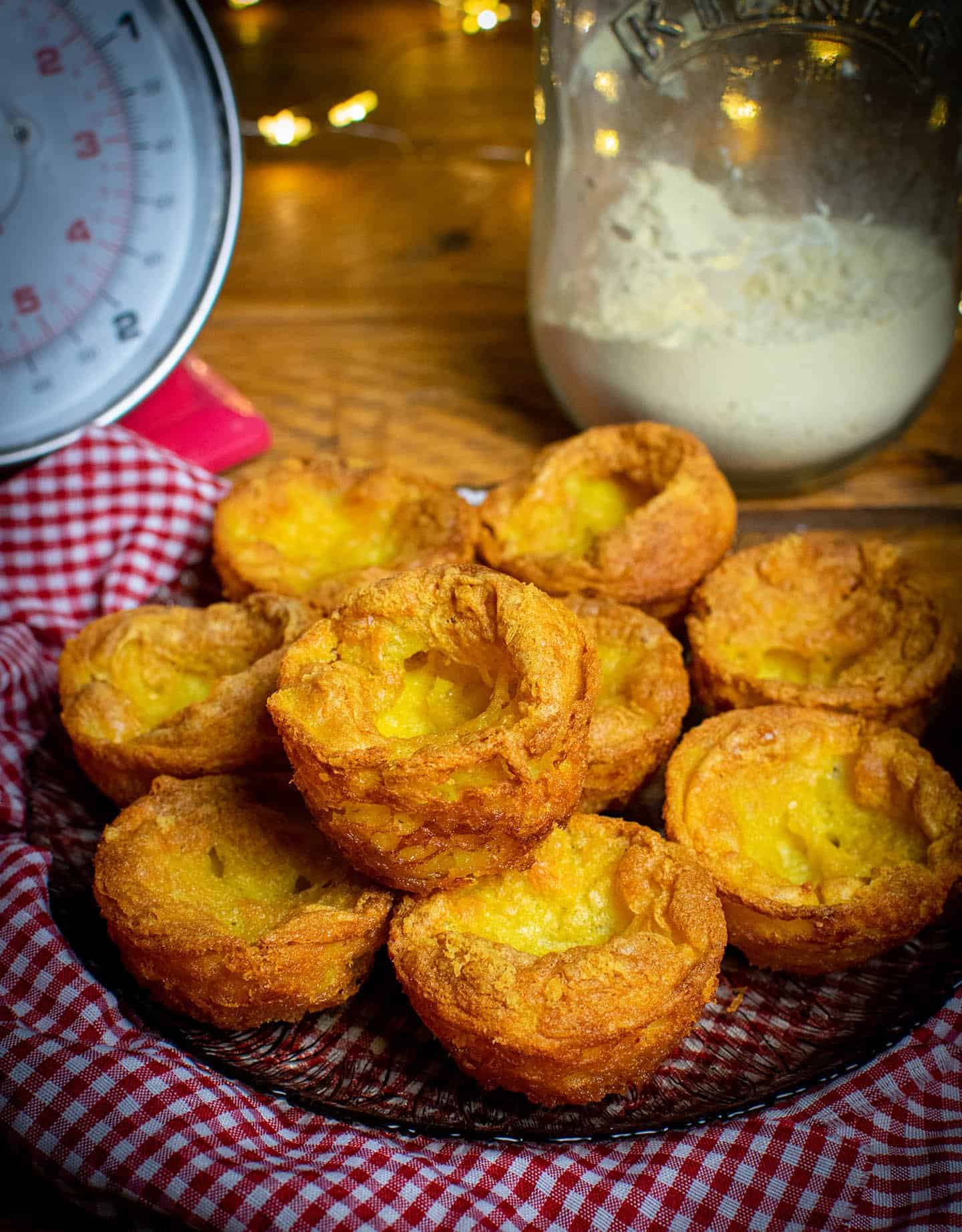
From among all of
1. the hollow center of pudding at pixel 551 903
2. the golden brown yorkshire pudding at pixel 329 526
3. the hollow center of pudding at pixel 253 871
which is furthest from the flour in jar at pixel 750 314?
the hollow center of pudding at pixel 253 871

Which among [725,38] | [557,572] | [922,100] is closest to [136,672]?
[557,572]

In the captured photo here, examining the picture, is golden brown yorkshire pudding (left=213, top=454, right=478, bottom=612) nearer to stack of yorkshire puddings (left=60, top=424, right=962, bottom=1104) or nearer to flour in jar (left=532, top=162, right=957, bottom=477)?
stack of yorkshire puddings (left=60, top=424, right=962, bottom=1104)

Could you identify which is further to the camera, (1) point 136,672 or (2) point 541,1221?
(1) point 136,672

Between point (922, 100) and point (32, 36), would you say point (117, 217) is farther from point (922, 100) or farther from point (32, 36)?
point (922, 100)

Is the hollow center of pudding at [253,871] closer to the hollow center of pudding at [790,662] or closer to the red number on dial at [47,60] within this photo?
the hollow center of pudding at [790,662]

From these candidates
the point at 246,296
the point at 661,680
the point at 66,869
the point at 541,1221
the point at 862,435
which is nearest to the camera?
the point at 541,1221
